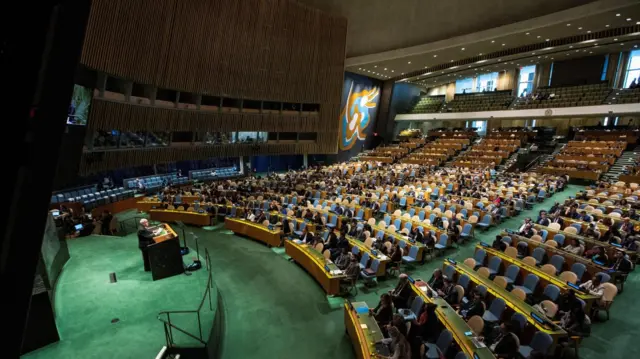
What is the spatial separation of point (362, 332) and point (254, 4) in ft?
53.8

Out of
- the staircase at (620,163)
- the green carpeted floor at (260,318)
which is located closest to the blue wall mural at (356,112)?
the staircase at (620,163)

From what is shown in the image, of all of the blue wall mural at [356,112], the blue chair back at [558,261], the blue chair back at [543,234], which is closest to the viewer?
the blue chair back at [558,261]

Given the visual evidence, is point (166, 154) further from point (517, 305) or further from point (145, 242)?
point (517, 305)

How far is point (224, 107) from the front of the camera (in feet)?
59.7

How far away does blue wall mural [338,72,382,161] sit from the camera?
98.5 feet

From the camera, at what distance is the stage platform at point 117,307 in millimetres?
5445

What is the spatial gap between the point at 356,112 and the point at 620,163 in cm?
1941

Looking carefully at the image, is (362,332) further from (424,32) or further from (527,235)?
(424,32)

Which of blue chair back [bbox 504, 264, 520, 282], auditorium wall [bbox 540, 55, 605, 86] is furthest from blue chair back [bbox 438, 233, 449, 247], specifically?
auditorium wall [bbox 540, 55, 605, 86]

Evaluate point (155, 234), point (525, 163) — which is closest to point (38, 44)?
point (155, 234)

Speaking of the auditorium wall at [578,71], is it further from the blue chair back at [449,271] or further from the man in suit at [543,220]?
the blue chair back at [449,271]

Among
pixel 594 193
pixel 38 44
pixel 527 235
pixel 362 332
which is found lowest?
pixel 362 332

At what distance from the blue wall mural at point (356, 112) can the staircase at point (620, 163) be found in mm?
18781

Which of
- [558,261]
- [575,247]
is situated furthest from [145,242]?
[575,247]
